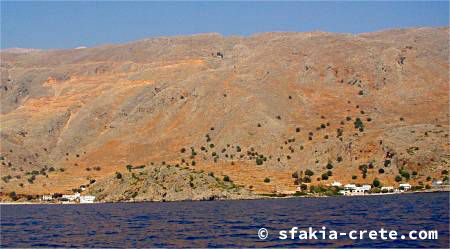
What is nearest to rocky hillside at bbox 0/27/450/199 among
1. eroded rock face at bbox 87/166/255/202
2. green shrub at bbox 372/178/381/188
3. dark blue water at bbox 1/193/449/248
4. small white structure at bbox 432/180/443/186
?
eroded rock face at bbox 87/166/255/202

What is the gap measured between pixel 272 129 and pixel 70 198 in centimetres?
5074

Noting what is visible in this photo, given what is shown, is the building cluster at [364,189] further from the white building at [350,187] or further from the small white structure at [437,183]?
the small white structure at [437,183]

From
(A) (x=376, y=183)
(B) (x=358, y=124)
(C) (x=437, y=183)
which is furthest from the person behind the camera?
(B) (x=358, y=124)

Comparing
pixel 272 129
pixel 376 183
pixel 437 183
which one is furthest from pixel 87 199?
pixel 437 183

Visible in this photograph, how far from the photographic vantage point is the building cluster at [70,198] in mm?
129375

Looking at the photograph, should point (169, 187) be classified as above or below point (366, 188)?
above

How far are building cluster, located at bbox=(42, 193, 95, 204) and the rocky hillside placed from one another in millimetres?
5805

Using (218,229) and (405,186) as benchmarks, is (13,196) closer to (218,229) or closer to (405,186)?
(405,186)

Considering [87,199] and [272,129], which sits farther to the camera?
[272,129]

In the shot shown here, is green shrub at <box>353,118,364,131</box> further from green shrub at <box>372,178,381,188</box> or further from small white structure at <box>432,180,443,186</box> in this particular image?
small white structure at <box>432,180,443,186</box>

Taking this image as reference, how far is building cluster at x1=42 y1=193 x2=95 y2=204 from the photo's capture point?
12938 centimetres

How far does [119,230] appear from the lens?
57875 mm

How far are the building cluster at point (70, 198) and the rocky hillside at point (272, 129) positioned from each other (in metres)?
5.81

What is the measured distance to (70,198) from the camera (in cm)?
13350
